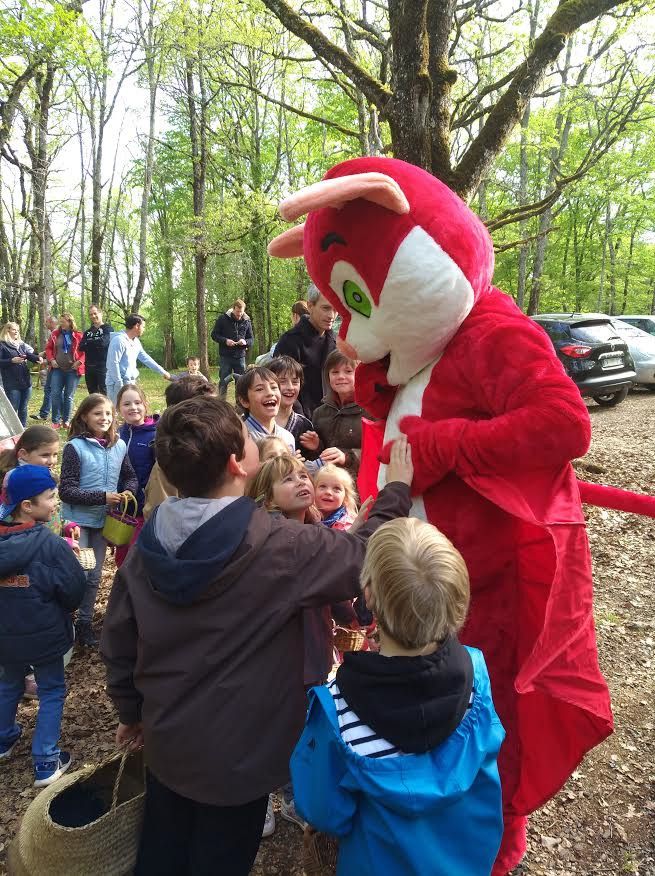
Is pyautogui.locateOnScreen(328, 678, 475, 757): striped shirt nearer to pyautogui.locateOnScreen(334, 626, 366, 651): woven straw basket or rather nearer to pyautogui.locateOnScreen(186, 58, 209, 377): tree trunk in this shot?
pyautogui.locateOnScreen(334, 626, 366, 651): woven straw basket

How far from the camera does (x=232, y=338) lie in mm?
11773

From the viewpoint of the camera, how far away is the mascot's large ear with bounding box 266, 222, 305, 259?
7.47ft

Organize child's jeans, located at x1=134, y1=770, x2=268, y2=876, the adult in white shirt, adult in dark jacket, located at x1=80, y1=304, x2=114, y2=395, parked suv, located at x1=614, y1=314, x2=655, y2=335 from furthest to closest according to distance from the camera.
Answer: parked suv, located at x1=614, y1=314, x2=655, y2=335, adult in dark jacket, located at x1=80, y1=304, x2=114, y2=395, the adult in white shirt, child's jeans, located at x1=134, y1=770, x2=268, y2=876

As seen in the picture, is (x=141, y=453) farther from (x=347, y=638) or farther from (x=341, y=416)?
(x=347, y=638)

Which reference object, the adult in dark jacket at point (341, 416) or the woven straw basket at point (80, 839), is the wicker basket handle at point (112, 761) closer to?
the woven straw basket at point (80, 839)

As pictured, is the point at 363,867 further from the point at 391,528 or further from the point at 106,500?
the point at 106,500

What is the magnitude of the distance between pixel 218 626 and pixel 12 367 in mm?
9438

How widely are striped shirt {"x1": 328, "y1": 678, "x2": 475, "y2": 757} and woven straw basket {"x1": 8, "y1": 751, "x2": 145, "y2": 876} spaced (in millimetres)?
884

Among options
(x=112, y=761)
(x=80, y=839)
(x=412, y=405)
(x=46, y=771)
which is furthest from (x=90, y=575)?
(x=412, y=405)

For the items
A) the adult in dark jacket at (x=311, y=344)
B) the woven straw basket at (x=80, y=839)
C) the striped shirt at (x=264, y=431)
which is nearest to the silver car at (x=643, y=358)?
the adult in dark jacket at (x=311, y=344)

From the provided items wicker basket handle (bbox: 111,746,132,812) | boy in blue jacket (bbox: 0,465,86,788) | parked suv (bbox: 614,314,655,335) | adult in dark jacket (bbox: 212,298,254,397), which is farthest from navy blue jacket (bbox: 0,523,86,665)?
parked suv (bbox: 614,314,655,335)

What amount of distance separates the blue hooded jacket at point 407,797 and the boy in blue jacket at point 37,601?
5.99 ft

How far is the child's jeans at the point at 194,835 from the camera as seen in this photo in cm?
165

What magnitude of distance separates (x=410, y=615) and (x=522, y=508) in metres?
0.62
